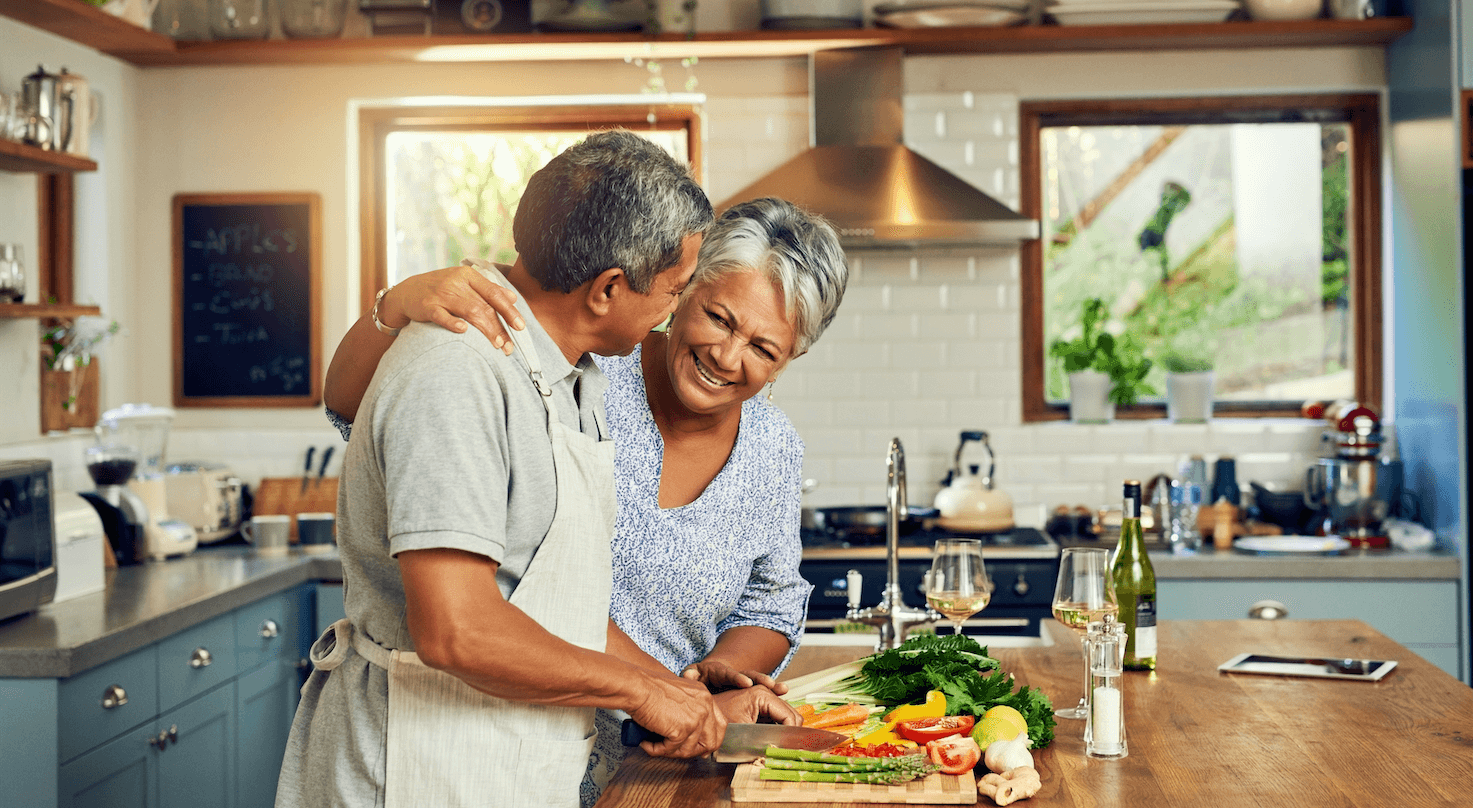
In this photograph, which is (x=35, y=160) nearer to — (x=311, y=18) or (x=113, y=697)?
(x=311, y=18)

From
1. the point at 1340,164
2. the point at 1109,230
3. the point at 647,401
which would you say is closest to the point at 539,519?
the point at 647,401

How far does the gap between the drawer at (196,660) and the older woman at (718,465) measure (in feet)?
5.08

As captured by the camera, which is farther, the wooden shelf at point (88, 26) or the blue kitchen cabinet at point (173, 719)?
the wooden shelf at point (88, 26)

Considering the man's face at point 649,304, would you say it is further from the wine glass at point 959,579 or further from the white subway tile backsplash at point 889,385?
the white subway tile backsplash at point 889,385

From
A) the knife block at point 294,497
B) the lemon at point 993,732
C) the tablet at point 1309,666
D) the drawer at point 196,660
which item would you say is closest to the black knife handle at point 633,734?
the lemon at point 993,732

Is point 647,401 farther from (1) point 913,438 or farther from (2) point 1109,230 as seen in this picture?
(2) point 1109,230

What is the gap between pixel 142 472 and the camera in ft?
13.0

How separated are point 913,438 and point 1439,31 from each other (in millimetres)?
2024

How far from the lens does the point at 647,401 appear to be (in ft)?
6.88

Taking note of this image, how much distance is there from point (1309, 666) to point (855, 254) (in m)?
2.57

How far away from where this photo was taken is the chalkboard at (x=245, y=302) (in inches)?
180

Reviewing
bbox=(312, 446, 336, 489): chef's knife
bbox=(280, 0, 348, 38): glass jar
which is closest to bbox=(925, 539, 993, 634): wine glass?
bbox=(312, 446, 336, 489): chef's knife

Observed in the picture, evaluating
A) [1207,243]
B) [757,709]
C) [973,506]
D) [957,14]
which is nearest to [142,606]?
[757,709]

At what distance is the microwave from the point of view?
9.25 ft
